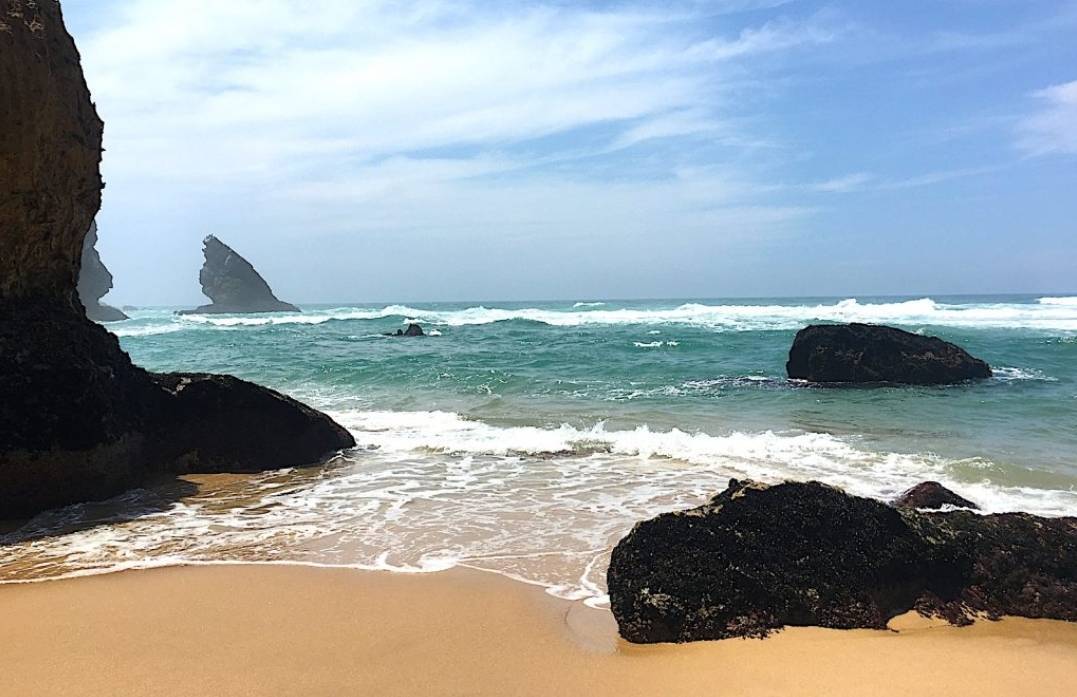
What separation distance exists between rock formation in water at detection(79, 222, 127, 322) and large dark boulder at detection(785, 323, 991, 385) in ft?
234

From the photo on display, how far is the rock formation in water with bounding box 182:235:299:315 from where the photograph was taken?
93812 mm

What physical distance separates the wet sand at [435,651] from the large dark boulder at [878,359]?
562 inches

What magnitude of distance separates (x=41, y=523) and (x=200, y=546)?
1.75m

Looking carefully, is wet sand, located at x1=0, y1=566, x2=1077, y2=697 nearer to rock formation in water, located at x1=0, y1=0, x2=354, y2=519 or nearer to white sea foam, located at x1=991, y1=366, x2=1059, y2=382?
rock formation in water, located at x1=0, y1=0, x2=354, y2=519

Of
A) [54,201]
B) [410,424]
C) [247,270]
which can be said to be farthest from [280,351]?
[247,270]

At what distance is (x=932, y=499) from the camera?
648cm

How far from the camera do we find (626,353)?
2530cm

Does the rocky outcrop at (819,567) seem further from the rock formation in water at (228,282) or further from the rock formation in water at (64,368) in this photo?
the rock formation in water at (228,282)

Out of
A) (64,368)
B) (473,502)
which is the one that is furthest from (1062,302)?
(64,368)

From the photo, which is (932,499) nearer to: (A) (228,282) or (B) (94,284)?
(B) (94,284)

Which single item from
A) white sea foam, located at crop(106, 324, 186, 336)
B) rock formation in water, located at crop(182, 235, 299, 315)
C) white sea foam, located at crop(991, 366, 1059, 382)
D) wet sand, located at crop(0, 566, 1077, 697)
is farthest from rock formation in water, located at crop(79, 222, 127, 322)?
wet sand, located at crop(0, 566, 1077, 697)

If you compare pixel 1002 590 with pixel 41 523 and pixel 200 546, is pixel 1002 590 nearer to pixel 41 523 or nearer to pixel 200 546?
pixel 200 546

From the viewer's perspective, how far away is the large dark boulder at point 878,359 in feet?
56.4

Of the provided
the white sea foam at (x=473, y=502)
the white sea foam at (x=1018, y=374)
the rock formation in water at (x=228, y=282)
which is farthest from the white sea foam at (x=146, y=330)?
the rock formation in water at (x=228, y=282)
